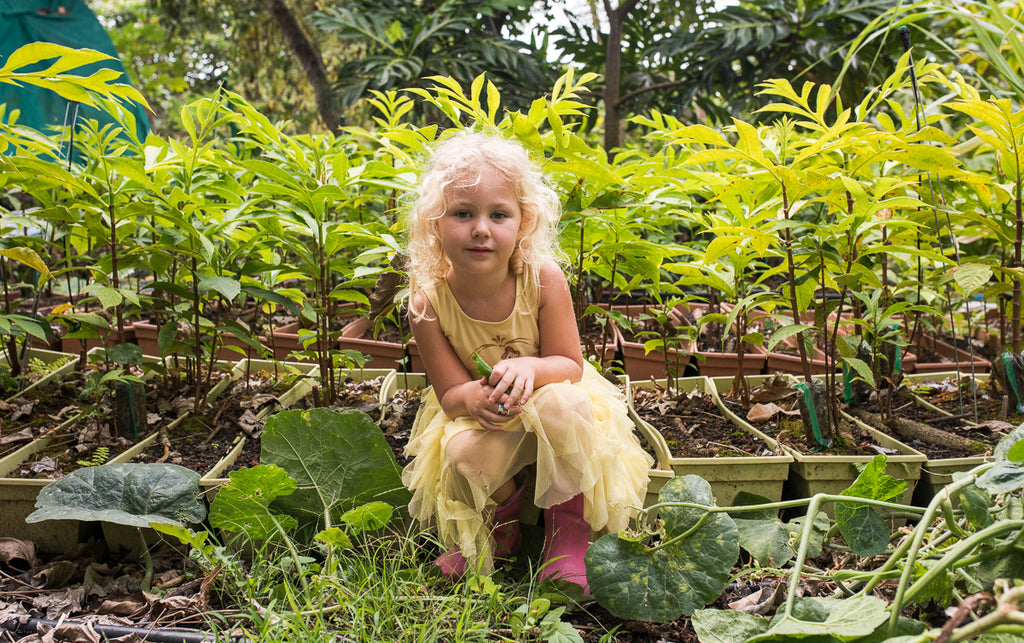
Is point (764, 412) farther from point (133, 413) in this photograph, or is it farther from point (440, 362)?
point (133, 413)

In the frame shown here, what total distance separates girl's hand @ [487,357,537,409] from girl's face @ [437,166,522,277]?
Answer: 23 centimetres

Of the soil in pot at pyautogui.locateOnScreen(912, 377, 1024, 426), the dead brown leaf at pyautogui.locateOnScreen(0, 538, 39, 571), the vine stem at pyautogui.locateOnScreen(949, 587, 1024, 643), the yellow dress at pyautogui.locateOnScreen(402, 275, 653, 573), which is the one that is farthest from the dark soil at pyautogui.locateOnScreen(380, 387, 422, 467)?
the soil in pot at pyautogui.locateOnScreen(912, 377, 1024, 426)

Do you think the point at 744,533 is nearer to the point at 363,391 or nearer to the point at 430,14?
the point at 363,391

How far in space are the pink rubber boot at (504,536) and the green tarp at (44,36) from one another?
14.0 ft

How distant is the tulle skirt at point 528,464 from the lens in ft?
4.63

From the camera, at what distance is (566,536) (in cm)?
Result: 151

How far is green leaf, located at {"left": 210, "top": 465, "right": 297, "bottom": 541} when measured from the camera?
144 cm

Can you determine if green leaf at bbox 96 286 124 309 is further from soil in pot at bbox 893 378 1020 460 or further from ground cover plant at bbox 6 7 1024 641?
soil in pot at bbox 893 378 1020 460

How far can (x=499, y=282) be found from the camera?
1.60 metres

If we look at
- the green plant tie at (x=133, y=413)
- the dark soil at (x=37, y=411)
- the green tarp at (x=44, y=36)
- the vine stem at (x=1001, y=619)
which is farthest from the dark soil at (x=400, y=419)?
the green tarp at (x=44, y=36)

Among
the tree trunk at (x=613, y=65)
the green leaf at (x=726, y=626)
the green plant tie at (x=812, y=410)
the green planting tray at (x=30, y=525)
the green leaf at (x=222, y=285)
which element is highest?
the tree trunk at (x=613, y=65)

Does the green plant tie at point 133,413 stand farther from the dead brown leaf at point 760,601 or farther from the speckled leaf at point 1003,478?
the speckled leaf at point 1003,478

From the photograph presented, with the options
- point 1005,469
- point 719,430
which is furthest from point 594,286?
point 1005,469

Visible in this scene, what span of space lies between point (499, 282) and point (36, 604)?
1155 mm
